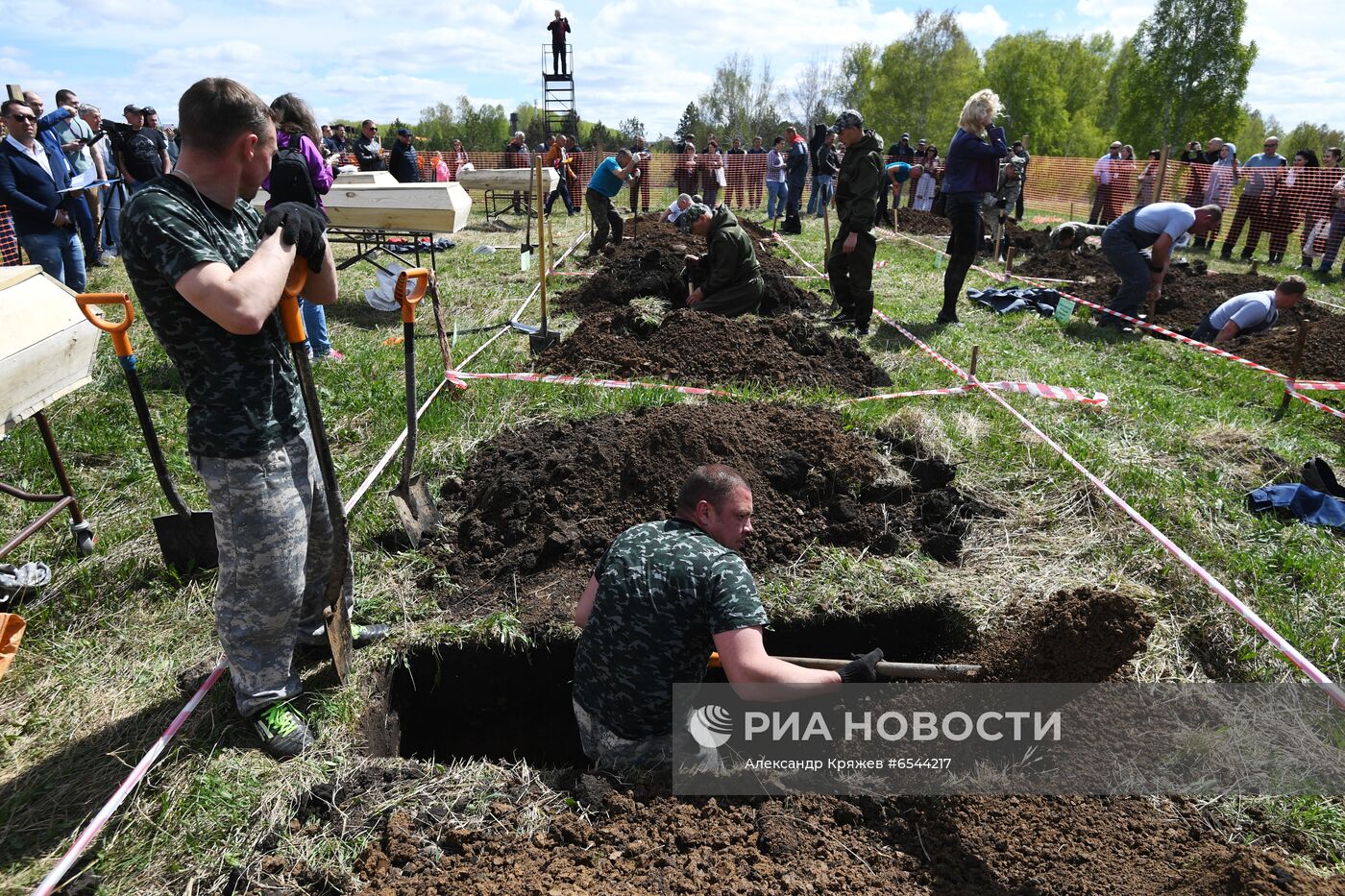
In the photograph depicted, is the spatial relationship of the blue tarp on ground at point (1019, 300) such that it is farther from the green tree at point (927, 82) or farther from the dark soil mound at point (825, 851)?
the green tree at point (927, 82)

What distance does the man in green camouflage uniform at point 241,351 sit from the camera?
2092 mm

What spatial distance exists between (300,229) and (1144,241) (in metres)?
8.94

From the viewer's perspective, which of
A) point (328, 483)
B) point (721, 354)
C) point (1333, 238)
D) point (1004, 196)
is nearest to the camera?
point (328, 483)

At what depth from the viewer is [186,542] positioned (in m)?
3.57

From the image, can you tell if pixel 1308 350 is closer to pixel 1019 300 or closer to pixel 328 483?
pixel 1019 300

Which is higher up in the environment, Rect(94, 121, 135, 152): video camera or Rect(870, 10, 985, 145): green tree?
Rect(870, 10, 985, 145): green tree

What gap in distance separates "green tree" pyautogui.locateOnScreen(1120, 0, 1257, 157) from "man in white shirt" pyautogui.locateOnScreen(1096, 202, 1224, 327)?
1165 inches

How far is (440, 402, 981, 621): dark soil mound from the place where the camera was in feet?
12.8

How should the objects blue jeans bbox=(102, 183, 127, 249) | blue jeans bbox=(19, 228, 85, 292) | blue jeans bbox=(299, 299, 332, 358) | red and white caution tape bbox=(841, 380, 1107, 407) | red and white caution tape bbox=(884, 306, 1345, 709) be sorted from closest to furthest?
red and white caution tape bbox=(884, 306, 1345, 709) < red and white caution tape bbox=(841, 380, 1107, 407) < blue jeans bbox=(299, 299, 332, 358) < blue jeans bbox=(19, 228, 85, 292) < blue jeans bbox=(102, 183, 127, 249)

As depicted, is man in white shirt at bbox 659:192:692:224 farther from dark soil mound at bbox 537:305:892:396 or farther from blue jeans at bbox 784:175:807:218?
blue jeans at bbox 784:175:807:218

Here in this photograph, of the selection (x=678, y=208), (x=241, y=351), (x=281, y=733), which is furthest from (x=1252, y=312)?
(x=281, y=733)

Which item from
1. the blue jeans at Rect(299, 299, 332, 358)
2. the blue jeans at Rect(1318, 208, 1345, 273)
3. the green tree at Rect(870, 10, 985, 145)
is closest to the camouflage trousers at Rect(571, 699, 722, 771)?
the blue jeans at Rect(299, 299, 332, 358)

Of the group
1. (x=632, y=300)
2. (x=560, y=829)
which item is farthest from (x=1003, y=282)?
(x=560, y=829)

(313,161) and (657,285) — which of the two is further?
(657,285)
